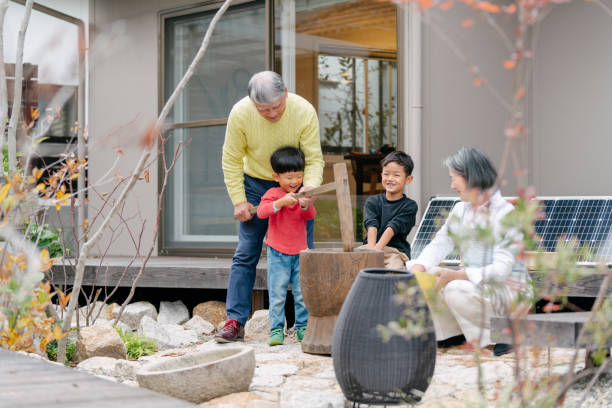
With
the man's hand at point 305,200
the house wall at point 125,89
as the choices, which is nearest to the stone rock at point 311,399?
the man's hand at point 305,200

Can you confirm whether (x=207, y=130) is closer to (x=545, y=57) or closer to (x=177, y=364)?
(x=545, y=57)

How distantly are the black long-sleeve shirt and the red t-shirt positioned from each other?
43 centimetres

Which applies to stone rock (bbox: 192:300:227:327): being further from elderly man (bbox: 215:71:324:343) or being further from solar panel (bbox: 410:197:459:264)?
solar panel (bbox: 410:197:459:264)

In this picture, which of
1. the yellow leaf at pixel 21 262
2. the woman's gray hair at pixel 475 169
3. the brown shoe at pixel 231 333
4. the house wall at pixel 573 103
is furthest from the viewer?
the house wall at pixel 573 103

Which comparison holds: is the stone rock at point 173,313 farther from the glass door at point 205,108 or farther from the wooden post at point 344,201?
the wooden post at point 344,201

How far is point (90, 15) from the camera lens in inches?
265

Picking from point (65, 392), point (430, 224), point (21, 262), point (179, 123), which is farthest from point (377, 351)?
point (179, 123)

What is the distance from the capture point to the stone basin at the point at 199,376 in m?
2.49

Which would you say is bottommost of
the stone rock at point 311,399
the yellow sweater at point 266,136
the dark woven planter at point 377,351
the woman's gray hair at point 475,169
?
the stone rock at point 311,399

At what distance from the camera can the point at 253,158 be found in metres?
4.04

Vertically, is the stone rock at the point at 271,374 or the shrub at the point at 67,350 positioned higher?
the stone rock at the point at 271,374

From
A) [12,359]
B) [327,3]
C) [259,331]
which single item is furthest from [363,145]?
[12,359]

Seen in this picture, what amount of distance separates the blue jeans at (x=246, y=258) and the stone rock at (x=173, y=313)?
1.03 meters

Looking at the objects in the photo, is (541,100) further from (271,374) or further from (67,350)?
(67,350)
